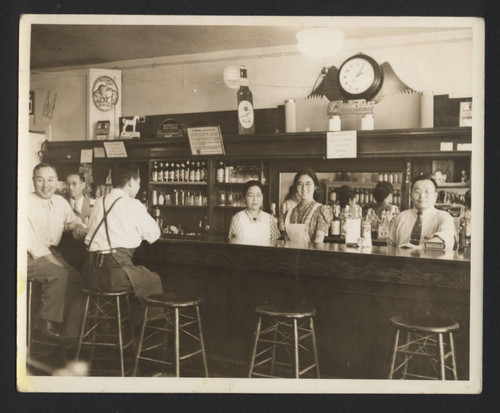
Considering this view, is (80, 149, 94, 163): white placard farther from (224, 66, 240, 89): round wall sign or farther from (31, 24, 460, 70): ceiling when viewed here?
(224, 66, 240, 89): round wall sign

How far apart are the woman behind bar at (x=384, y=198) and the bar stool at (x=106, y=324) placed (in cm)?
248

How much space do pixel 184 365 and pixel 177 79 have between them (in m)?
3.34

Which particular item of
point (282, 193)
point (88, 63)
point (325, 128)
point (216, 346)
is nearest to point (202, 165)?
point (282, 193)

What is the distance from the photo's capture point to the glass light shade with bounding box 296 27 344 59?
8.52ft

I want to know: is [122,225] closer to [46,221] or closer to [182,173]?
[46,221]

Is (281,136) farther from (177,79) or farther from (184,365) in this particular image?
(184,365)

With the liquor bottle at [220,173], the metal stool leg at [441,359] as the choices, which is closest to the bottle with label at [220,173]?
the liquor bottle at [220,173]

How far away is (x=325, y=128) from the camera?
4.90m

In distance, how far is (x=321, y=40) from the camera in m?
2.87

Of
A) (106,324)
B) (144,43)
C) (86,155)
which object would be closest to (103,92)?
(86,155)

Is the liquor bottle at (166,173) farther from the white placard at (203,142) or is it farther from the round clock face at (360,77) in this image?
the round clock face at (360,77)

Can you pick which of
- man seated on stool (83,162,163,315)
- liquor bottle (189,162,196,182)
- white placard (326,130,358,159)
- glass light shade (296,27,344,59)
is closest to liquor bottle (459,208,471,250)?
glass light shade (296,27,344,59)

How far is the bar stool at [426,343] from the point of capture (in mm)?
2406

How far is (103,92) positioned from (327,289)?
388 cm
